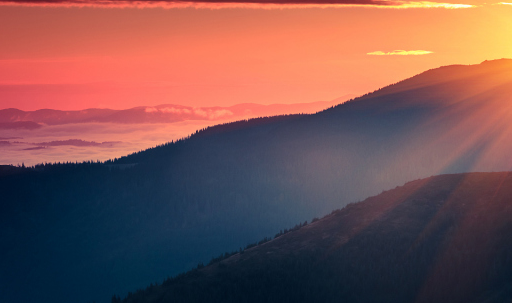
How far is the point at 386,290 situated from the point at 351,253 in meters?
9.24

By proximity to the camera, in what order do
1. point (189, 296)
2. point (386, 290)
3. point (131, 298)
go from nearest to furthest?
1. point (386, 290)
2. point (189, 296)
3. point (131, 298)

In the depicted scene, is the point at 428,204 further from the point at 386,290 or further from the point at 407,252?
the point at 386,290

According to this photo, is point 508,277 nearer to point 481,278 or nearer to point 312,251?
point 481,278

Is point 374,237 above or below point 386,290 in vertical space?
above

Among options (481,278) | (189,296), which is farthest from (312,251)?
(481,278)

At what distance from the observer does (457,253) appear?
78000mm

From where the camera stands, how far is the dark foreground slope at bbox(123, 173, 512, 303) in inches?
2933

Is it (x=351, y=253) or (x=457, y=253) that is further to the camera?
(x=351, y=253)

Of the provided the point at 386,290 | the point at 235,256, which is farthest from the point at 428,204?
the point at 235,256

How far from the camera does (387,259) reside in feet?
268

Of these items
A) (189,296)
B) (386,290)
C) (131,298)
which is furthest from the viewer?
(131,298)

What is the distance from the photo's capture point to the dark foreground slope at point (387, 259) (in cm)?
7450

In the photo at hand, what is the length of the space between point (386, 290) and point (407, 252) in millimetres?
7802

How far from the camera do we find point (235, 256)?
90.6 m
